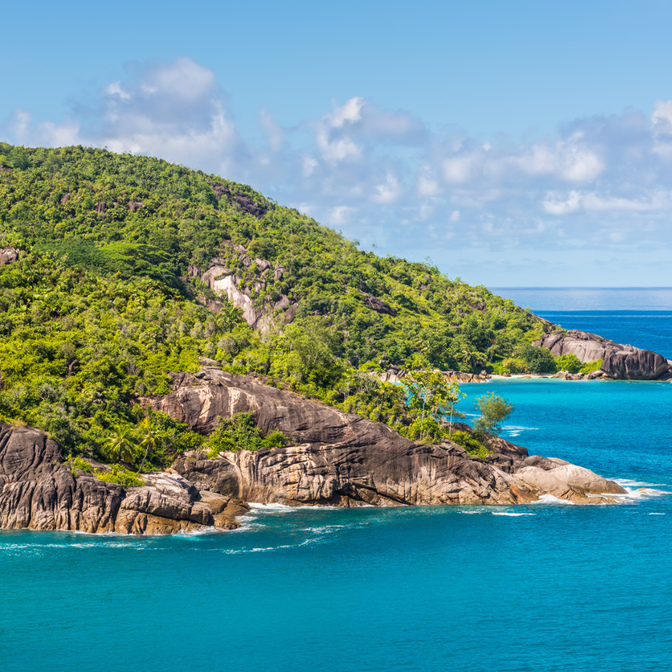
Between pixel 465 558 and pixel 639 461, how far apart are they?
170 feet

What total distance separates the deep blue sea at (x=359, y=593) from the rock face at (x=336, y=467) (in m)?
3.17

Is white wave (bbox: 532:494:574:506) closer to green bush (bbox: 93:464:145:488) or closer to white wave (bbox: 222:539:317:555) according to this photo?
white wave (bbox: 222:539:317:555)

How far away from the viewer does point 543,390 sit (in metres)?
192

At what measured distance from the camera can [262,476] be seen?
86750mm

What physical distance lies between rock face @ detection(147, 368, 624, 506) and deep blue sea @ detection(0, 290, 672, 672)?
317cm

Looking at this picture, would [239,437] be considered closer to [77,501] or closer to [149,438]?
[149,438]

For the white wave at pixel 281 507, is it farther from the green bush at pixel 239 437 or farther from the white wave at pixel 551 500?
the white wave at pixel 551 500

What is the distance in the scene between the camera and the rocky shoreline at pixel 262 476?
2972 inches

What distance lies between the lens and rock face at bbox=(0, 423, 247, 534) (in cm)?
7488

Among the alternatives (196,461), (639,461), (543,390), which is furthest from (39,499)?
(543,390)

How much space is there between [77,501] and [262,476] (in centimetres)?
2059

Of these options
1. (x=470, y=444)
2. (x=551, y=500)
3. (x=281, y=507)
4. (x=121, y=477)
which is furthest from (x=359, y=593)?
(x=470, y=444)

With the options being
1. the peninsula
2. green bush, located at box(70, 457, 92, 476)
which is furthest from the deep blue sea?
green bush, located at box(70, 457, 92, 476)

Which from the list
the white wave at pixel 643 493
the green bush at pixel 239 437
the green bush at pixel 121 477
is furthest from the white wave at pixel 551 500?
the green bush at pixel 121 477
